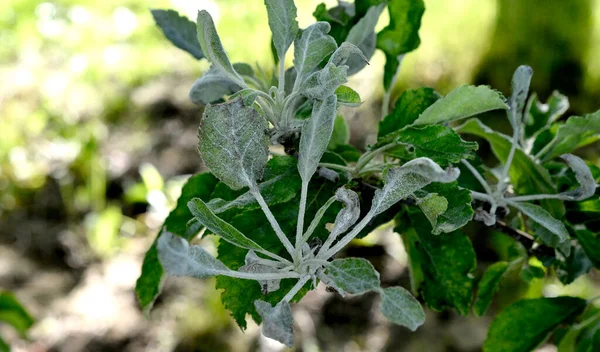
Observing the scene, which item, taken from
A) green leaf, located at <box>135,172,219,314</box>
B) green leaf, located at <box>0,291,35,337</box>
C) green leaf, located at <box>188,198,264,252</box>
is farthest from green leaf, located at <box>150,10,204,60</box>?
green leaf, located at <box>0,291,35,337</box>

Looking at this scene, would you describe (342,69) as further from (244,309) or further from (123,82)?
(123,82)

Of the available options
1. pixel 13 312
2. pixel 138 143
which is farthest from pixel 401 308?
pixel 138 143

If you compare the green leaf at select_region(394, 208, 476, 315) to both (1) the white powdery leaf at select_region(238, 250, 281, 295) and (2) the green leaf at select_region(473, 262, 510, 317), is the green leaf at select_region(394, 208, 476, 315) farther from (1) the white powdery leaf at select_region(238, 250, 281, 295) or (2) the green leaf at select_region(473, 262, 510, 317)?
(1) the white powdery leaf at select_region(238, 250, 281, 295)

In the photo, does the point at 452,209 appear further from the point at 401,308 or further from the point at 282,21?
the point at 282,21

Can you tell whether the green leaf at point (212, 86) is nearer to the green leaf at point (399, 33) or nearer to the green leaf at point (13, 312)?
the green leaf at point (399, 33)

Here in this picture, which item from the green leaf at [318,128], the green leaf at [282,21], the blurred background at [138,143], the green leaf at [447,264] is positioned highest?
the green leaf at [282,21]

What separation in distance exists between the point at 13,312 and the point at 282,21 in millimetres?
1132

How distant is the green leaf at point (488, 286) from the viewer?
0.56m

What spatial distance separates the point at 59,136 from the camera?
2555 millimetres

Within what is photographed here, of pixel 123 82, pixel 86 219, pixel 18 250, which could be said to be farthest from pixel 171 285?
pixel 123 82

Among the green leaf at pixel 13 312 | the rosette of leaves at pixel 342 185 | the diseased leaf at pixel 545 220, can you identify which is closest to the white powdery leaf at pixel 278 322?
the rosette of leaves at pixel 342 185

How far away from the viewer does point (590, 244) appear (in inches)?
20.5

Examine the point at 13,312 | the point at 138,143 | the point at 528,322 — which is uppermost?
the point at 528,322

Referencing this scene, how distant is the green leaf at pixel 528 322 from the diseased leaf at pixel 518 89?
0.21 metres
